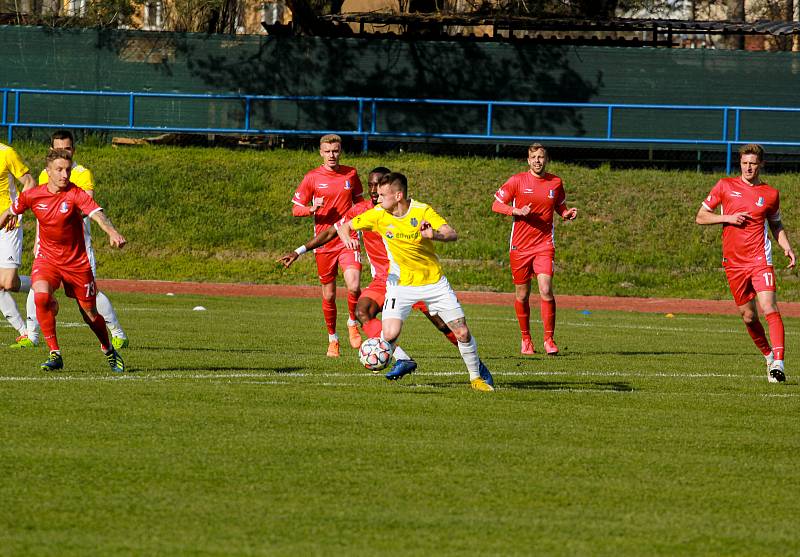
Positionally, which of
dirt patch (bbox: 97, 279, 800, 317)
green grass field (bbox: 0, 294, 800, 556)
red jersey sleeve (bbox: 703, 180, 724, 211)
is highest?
red jersey sleeve (bbox: 703, 180, 724, 211)

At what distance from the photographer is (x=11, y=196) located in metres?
14.1

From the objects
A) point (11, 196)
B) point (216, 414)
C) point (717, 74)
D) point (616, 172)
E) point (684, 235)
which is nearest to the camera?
point (216, 414)

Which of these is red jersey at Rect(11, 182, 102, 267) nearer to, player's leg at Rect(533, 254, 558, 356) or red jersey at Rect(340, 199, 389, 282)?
red jersey at Rect(340, 199, 389, 282)

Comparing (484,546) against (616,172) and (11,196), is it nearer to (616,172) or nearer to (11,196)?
(11,196)

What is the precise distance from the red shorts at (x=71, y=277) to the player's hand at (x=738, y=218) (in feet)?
19.7

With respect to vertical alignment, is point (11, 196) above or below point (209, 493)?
above

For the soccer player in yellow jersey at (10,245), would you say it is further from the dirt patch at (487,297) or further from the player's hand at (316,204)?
the dirt patch at (487,297)

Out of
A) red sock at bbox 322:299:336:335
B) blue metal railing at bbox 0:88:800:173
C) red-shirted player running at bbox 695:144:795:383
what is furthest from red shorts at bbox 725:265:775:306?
blue metal railing at bbox 0:88:800:173

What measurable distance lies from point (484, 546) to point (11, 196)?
958 centimetres

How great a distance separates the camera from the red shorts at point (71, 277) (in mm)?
11523

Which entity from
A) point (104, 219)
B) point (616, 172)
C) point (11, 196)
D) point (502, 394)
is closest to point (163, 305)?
point (11, 196)

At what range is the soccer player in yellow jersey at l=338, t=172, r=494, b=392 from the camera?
1055 centimetres

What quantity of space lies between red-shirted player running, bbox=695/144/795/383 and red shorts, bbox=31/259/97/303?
5876 millimetres

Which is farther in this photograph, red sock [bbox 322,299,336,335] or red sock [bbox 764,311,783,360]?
red sock [bbox 322,299,336,335]
